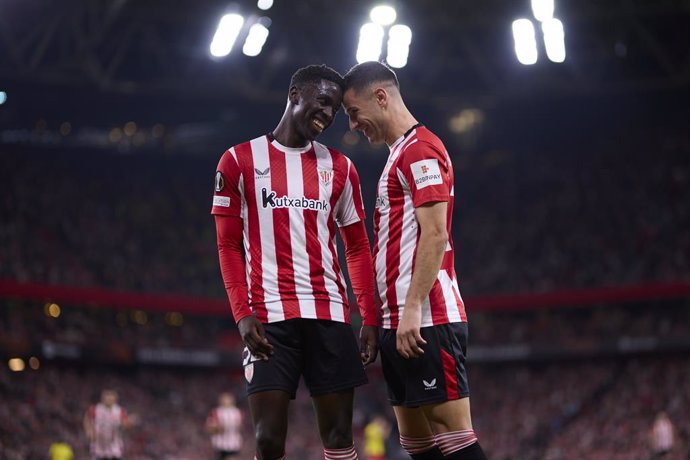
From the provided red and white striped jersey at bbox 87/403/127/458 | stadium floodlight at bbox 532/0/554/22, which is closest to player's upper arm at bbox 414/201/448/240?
red and white striped jersey at bbox 87/403/127/458

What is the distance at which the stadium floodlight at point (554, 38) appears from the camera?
21031 millimetres

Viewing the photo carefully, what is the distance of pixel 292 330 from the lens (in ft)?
15.8

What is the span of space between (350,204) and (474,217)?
29821 mm

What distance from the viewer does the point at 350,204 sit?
524 centimetres

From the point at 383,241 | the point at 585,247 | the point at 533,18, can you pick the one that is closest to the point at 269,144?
the point at 383,241

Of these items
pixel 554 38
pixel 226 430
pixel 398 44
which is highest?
pixel 398 44

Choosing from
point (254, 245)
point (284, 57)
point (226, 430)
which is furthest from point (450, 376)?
point (284, 57)

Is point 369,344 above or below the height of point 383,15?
below

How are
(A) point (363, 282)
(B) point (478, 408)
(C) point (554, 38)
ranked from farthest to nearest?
(B) point (478, 408), (C) point (554, 38), (A) point (363, 282)

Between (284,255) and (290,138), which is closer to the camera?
(284,255)

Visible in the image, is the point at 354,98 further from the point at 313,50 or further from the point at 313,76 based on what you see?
the point at 313,50

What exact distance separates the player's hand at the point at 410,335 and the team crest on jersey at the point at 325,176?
82cm

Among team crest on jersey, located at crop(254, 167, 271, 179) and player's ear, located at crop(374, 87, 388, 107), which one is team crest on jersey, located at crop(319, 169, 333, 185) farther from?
player's ear, located at crop(374, 87, 388, 107)

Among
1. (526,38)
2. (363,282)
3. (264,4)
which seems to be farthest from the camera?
(264,4)
